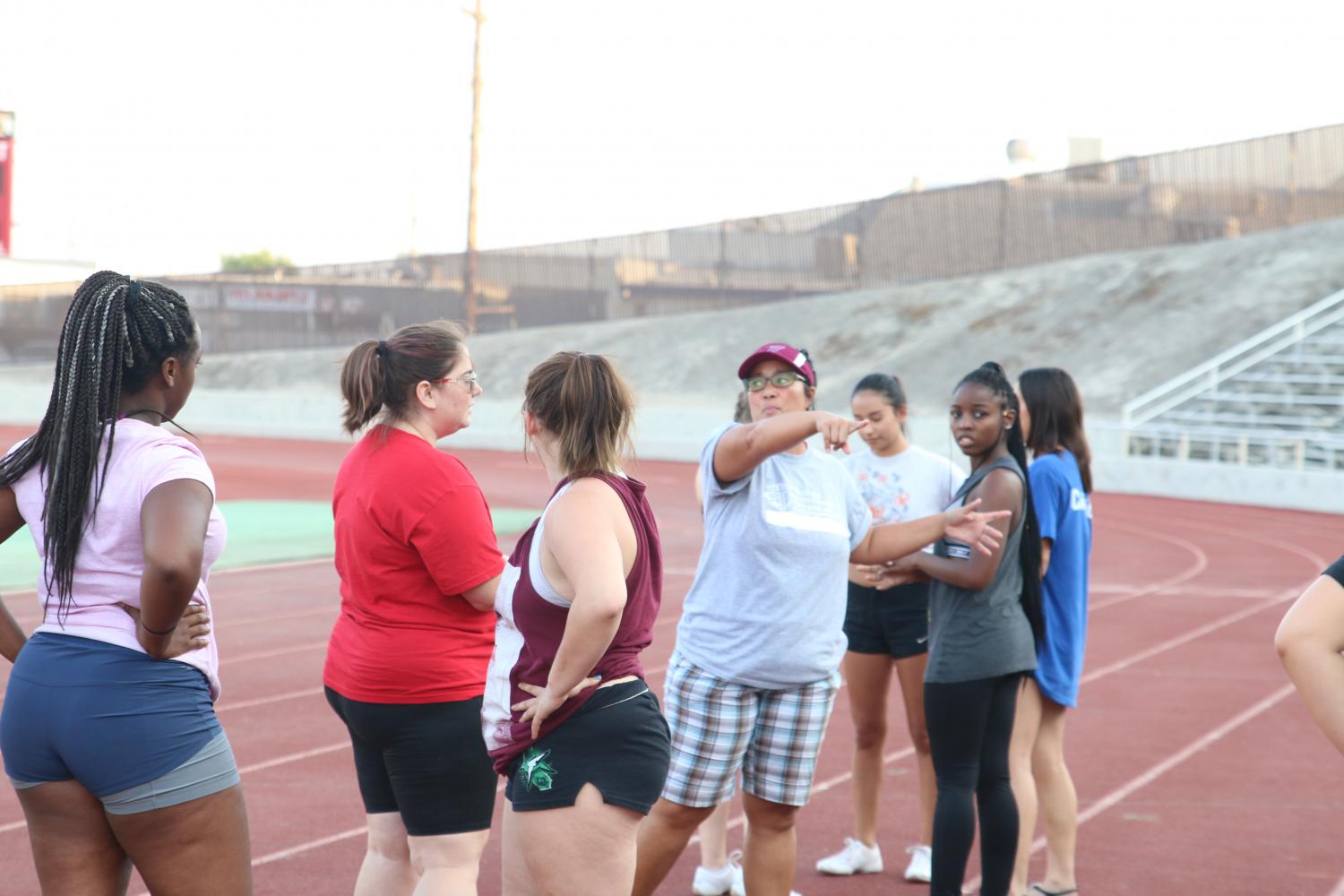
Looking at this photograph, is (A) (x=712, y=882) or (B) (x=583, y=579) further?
(A) (x=712, y=882)

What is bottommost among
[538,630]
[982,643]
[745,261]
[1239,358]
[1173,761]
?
[1173,761]

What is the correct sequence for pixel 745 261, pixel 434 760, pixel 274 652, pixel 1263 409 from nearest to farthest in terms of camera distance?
1. pixel 434 760
2. pixel 274 652
3. pixel 1263 409
4. pixel 745 261

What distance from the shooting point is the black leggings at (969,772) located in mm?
4137

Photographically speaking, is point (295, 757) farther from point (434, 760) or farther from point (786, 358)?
point (786, 358)

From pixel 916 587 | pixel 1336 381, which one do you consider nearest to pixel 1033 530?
pixel 916 587

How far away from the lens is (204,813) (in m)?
2.67

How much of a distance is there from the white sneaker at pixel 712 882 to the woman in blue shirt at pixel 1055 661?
982mm

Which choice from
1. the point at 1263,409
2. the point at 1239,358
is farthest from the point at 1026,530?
the point at 1239,358

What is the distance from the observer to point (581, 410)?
3053mm

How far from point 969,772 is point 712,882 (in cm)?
116

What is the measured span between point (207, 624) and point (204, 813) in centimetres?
37

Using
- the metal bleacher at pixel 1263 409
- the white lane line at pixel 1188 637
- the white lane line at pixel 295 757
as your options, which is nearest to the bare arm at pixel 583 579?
the white lane line at pixel 295 757

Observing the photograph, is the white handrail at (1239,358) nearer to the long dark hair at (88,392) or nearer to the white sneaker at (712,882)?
the white sneaker at (712,882)

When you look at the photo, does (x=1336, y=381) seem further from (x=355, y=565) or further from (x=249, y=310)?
(x=249, y=310)
